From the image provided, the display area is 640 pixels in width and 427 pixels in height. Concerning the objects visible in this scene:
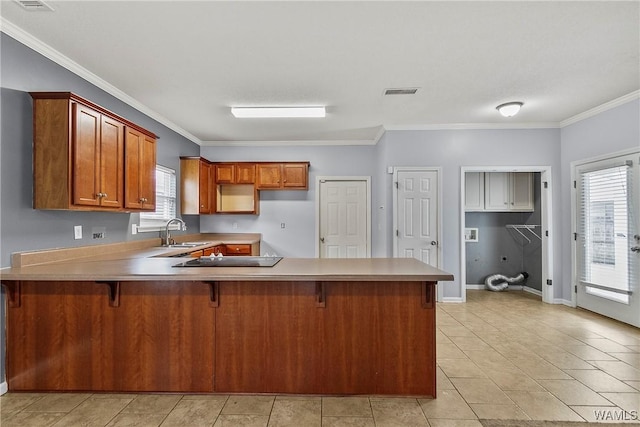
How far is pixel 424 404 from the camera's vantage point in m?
2.22

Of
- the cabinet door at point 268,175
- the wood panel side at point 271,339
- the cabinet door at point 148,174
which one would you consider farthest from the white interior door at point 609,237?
the cabinet door at point 148,174

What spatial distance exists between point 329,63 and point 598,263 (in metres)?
4.14

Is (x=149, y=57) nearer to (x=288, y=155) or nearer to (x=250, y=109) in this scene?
(x=250, y=109)

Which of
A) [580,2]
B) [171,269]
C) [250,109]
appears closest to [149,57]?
[250,109]

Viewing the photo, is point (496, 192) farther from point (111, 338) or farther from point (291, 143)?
point (111, 338)

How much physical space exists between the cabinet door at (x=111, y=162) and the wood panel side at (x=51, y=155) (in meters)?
0.30

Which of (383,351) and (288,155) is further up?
(288,155)

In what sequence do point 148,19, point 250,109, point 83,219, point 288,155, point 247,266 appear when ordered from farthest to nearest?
point 288,155
point 250,109
point 83,219
point 247,266
point 148,19

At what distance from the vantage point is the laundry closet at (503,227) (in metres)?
5.56

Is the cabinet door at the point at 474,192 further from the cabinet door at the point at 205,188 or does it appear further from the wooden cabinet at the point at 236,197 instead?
the cabinet door at the point at 205,188

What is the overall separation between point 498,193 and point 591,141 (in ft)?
5.07

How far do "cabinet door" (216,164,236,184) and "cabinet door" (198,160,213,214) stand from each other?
15cm

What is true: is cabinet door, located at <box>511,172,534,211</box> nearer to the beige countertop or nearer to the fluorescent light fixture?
the fluorescent light fixture

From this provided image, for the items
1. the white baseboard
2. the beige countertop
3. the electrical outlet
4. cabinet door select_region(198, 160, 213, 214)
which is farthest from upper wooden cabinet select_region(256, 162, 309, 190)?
the white baseboard
